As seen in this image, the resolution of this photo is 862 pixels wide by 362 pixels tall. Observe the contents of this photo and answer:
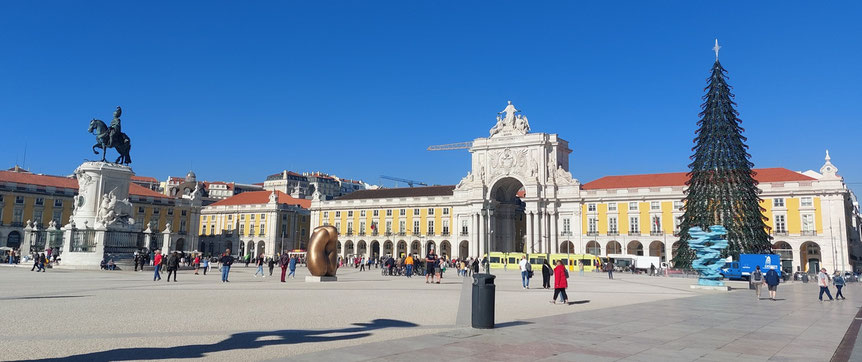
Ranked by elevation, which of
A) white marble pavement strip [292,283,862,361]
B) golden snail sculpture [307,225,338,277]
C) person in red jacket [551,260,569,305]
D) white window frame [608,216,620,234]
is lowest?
white marble pavement strip [292,283,862,361]

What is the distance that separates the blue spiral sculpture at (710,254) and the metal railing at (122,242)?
32165 mm

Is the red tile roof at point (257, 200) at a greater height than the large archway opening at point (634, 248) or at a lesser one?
greater

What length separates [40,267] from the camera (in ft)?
107

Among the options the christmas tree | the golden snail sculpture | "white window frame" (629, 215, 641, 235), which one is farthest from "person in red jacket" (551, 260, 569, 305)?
"white window frame" (629, 215, 641, 235)

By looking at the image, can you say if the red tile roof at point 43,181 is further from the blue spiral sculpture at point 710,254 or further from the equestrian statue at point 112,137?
the blue spiral sculpture at point 710,254

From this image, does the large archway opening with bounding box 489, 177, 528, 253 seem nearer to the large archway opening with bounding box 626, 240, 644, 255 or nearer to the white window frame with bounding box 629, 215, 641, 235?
the large archway opening with bounding box 626, 240, 644, 255

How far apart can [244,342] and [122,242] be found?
1279 inches

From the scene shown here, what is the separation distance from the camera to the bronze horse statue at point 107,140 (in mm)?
38688

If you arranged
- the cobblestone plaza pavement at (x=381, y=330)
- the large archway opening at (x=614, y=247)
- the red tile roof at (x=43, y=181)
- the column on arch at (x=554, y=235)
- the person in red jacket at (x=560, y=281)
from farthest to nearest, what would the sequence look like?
the column on arch at (x=554, y=235), the red tile roof at (x=43, y=181), the large archway opening at (x=614, y=247), the person in red jacket at (x=560, y=281), the cobblestone plaza pavement at (x=381, y=330)

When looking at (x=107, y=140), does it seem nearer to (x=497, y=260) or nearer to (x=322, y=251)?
(x=322, y=251)

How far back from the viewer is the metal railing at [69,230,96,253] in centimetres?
3562

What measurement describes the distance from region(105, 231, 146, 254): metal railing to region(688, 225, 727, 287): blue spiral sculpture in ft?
106

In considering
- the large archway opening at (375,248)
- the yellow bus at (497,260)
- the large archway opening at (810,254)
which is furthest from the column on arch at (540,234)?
the large archway opening at (810,254)

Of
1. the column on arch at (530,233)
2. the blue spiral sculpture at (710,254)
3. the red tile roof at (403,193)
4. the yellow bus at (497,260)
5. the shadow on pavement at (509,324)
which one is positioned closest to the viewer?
the shadow on pavement at (509,324)
